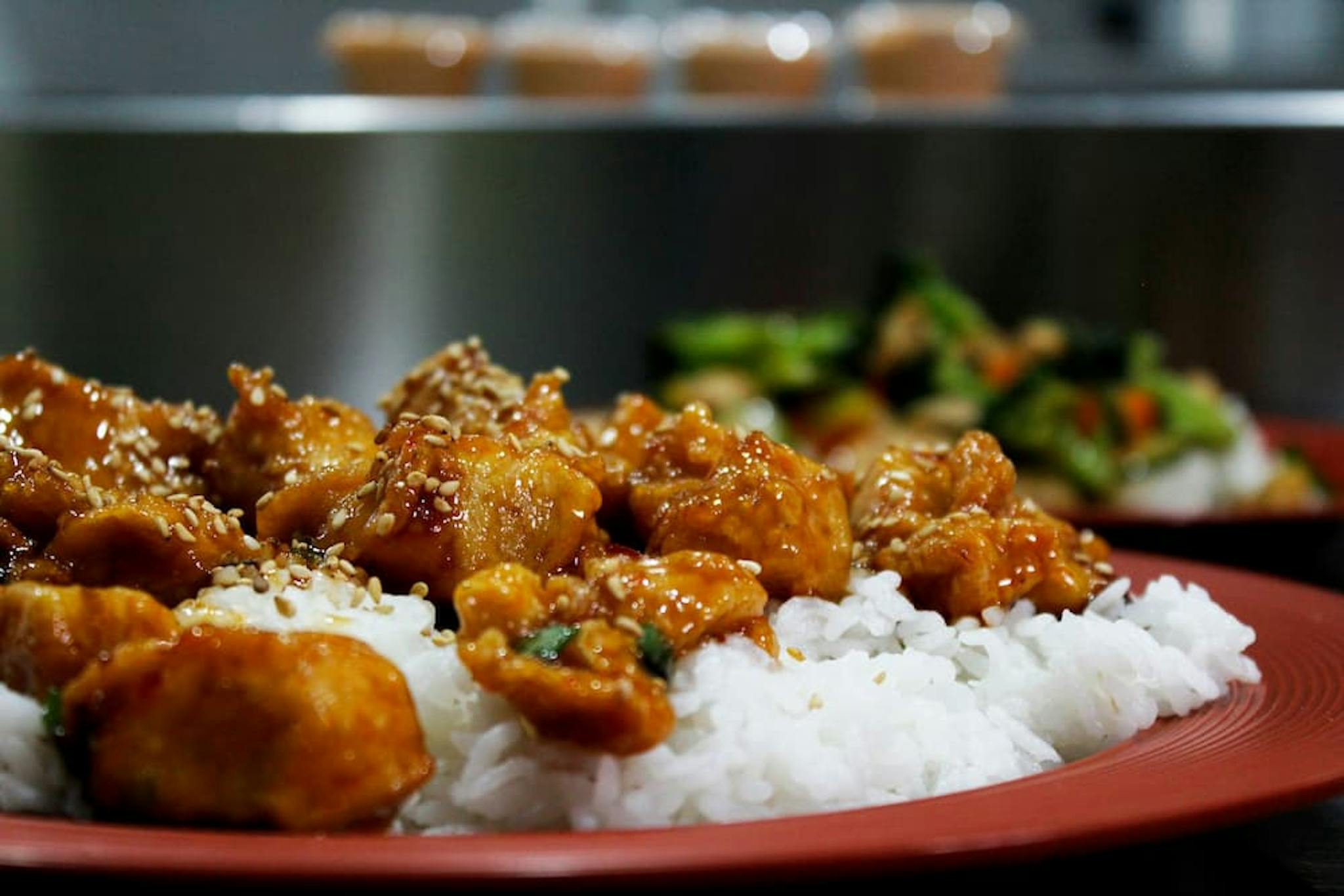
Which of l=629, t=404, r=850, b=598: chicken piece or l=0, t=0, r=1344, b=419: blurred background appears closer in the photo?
l=629, t=404, r=850, b=598: chicken piece

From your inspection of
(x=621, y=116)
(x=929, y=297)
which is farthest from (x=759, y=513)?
(x=621, y=116)

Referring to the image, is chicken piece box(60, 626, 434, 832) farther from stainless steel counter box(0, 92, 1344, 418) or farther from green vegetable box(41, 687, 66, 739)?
stainless steel counter box(0, 92, 1344, 418)

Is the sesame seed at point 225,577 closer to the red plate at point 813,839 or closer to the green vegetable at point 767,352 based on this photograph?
the red plate at point 813,839

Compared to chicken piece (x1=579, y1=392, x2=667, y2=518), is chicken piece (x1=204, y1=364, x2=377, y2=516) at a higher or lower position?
higher

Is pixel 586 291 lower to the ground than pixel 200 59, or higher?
lower

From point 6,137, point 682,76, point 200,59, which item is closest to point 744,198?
point 682,76

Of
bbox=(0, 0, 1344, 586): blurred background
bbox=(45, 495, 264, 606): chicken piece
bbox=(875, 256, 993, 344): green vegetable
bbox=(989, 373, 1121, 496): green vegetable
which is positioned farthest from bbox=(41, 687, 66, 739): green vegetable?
bbox=(0, 0, 1344, 586): blurred background

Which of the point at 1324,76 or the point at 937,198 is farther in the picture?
the point at 1324,76

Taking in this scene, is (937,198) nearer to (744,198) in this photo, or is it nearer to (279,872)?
(744,198)
